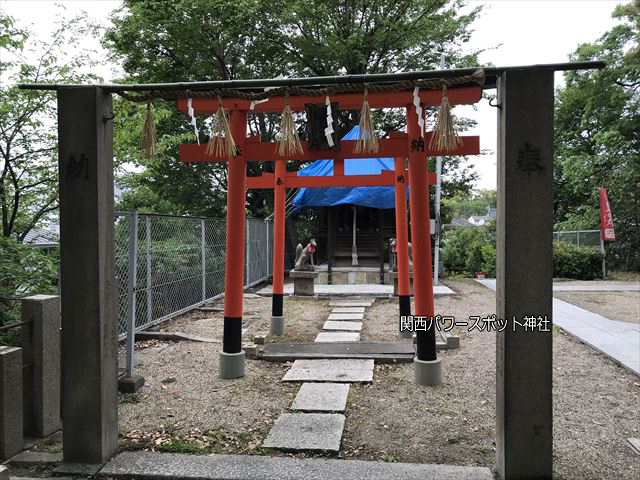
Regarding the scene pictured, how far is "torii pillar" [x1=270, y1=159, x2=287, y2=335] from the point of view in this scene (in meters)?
7.49

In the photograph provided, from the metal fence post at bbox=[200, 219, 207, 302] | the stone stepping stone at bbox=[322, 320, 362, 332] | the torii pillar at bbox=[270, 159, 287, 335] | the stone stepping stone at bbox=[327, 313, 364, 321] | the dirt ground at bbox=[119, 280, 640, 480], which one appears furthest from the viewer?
the metal fence post at bbox=[200, 219, 207, 302]

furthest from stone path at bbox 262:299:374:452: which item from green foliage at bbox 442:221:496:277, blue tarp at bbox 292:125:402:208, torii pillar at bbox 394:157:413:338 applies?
green foliage at bbox 442:221:496:277

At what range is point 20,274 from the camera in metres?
5.07

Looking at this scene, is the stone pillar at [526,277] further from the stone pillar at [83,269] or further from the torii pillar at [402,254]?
the torii pillar at [402,254]

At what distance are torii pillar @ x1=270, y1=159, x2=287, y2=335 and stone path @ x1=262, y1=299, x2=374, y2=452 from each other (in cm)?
76

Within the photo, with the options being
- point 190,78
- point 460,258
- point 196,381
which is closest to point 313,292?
point 196,381

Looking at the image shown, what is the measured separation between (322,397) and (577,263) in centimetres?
1478

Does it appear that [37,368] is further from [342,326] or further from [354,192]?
[354,192]

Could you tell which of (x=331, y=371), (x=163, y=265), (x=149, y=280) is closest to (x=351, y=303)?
(x=163, y=265)

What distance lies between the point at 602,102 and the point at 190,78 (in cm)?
1787

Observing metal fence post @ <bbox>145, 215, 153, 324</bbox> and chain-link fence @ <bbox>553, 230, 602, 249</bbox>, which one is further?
chain-link fence @ <bbox>553, 230, 602, 249</bbox>

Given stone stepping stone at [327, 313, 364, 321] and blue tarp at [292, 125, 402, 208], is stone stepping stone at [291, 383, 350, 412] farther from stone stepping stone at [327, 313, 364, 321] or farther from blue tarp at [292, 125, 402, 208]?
blue tarp at [292, 125, 402, 208]

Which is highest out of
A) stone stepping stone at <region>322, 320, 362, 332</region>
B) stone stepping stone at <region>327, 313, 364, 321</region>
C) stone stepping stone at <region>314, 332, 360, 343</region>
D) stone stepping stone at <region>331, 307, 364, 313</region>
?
stone stepping stone at <region>331, 307, 364, 313</region>

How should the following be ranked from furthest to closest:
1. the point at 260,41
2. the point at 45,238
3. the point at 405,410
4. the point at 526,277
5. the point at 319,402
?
the point at 260,41 < the point at 45,238 < the point at 319,402 < the point at 405,410 < the point at 526,277
